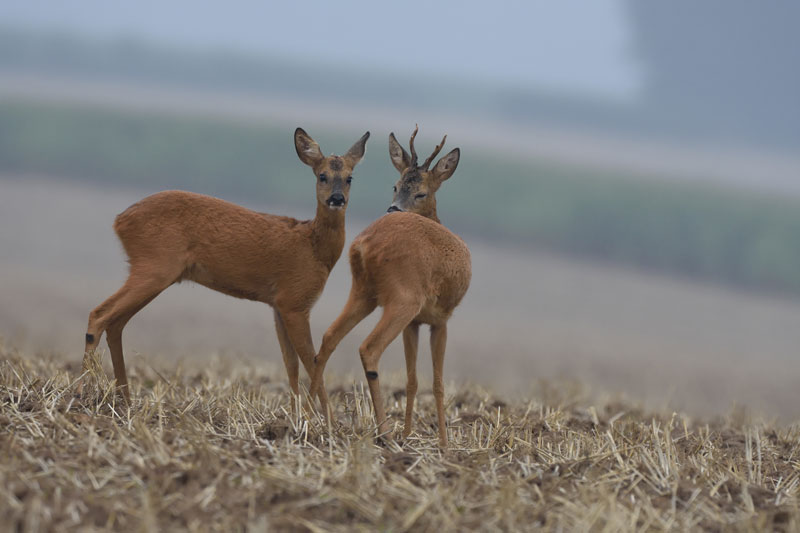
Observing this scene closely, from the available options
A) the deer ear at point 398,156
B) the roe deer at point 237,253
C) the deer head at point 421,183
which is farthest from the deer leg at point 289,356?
the deer ear at point 398,156

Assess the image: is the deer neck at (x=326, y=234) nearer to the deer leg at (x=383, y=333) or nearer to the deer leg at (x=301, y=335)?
the deer leg at (x=301, y=335)

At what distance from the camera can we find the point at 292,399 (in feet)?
23.4

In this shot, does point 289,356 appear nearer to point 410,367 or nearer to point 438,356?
point 410,367

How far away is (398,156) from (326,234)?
56.2 inches

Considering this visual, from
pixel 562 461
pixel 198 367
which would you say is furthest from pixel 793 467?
pixel 198 367

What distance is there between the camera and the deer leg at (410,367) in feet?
22.7

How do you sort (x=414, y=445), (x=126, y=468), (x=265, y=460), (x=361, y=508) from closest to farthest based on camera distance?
(x=361, y=508), (x=126, y=468), (x=265, y=460), (x=414, y=445)

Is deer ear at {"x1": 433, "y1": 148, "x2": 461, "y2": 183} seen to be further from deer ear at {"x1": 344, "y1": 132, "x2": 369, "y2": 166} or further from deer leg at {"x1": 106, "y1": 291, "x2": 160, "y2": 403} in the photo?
deer leg at {"x1": 106, "y1": 291, "x2": 160, "y2": 403}

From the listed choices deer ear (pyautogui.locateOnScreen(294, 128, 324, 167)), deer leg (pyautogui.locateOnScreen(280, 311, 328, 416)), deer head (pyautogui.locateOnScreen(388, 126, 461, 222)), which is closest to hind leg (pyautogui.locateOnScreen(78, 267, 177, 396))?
deer leg (pyautogui.locateOnScreen(280, 311, 328, 416))

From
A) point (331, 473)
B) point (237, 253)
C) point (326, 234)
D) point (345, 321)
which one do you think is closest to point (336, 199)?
point (326, 234)

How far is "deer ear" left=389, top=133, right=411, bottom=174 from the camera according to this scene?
28.1ft

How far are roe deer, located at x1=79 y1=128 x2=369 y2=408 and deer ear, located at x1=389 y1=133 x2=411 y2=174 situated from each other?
83cm

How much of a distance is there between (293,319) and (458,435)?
5.21ft

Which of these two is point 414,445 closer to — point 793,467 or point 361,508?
point 361,508
